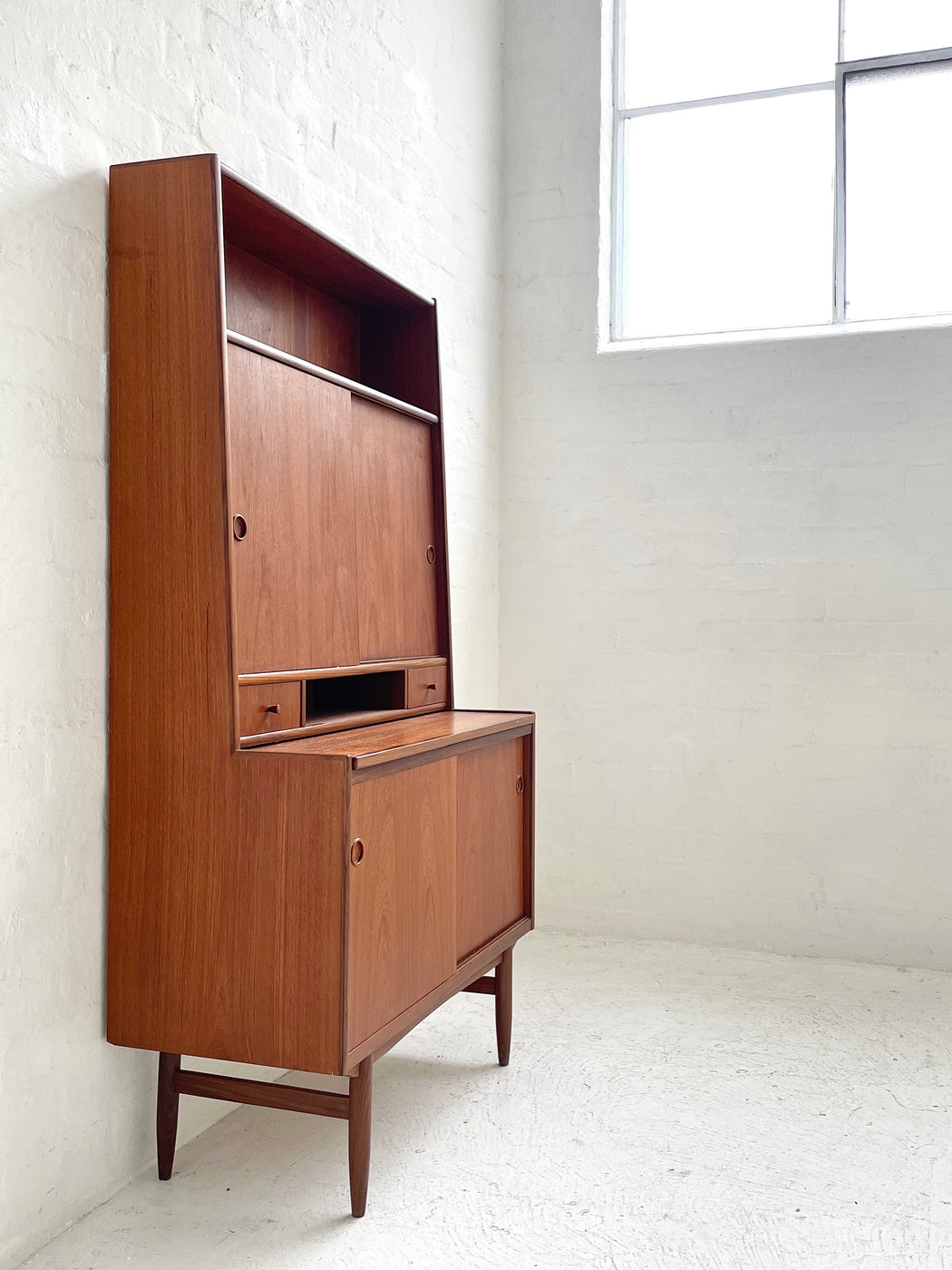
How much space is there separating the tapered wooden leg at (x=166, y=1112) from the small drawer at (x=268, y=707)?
2.15 ft

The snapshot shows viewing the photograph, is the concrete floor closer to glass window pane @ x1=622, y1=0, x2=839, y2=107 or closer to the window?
the window

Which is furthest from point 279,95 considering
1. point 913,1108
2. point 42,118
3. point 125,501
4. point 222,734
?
point 913,1108

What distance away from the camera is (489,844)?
260 cm

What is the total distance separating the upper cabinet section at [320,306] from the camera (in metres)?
2.35

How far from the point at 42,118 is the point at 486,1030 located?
2.34 meters

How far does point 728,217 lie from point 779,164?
23cm

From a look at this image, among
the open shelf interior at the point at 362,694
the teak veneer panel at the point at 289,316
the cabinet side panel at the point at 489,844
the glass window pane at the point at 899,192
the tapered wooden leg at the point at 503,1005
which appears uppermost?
the glass window pane at the point at 899,192

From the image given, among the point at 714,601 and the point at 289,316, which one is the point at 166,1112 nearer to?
the point at 289,316

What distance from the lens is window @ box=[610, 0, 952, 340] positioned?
3.77 m

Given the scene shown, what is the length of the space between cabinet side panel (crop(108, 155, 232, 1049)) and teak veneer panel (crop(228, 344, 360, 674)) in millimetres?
62

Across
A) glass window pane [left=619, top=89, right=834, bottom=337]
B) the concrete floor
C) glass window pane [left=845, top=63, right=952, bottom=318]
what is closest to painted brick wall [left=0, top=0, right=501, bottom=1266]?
the concrete floor

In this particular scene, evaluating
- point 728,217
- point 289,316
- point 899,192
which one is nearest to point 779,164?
point 728,217

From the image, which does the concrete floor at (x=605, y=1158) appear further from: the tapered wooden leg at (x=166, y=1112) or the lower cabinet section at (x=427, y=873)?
the lower cabinet section at (x=427, y=873)

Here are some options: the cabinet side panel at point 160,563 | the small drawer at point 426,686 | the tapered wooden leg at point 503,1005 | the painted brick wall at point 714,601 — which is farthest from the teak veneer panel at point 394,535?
the painted brick wall at point 714,601
